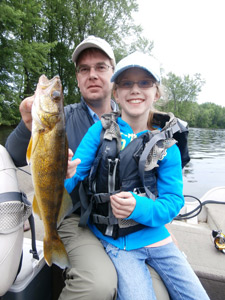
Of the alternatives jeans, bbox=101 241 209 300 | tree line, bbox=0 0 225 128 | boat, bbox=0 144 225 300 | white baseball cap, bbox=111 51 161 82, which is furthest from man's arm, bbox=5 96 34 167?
tree line, bbox=0 0 225 128

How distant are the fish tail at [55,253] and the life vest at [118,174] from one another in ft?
1.12

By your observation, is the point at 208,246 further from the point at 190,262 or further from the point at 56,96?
the point at 56,96

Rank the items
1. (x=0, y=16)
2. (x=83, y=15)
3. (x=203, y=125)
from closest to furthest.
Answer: (x=0, y=16) → (x=83, y=15) → (x=203, y=125)

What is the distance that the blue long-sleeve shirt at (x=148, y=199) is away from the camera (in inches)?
73.4

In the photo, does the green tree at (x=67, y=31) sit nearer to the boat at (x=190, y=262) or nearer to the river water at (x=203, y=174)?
the river water at (x=203, y=174)

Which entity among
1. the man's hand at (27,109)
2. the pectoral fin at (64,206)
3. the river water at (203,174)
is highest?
the man's hand at (27,109)

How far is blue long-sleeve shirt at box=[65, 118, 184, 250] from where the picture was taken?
1865 millimetres

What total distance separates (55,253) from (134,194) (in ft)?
2.61

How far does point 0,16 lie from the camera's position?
42.9ft

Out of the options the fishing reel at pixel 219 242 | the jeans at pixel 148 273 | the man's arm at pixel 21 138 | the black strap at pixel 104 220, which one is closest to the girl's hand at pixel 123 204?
the black strap at pixel 104 220

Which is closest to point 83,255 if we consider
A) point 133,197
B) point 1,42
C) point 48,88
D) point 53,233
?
point 53,233

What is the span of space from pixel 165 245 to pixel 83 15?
26570mm

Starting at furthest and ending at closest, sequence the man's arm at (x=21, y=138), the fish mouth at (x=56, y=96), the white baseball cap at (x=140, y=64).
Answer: the white baseball cap at (x=140, y=64)
the man's arm at (x=21, y=138)
the fish mouth at (x=56, y=96)

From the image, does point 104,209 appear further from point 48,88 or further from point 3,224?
point 48,88
